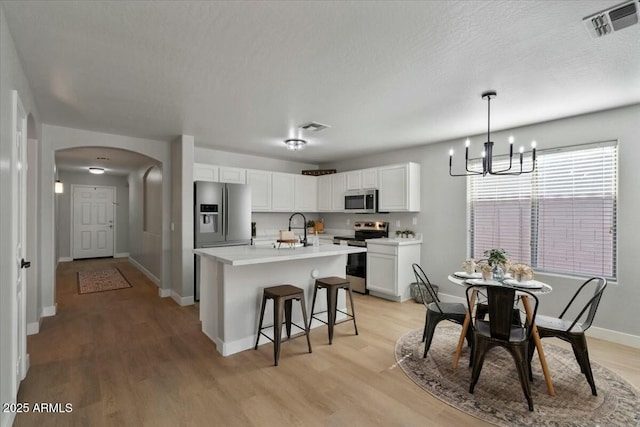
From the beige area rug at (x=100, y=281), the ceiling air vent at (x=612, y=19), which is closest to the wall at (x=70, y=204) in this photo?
the beige area rug at (x=100, y=281)

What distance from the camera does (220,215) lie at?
4957 millimetres

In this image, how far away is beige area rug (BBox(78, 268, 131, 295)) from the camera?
5.63 metres

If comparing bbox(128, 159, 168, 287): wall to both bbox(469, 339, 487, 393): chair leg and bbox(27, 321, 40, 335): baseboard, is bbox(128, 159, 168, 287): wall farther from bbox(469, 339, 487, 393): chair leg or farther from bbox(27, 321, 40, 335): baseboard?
bbox(469, 339, 487, 393): chair leg

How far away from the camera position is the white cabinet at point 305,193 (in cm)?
634

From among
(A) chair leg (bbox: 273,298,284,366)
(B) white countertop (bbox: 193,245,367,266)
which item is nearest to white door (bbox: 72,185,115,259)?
(B) white countertop (bbox: 193,245,367,266)

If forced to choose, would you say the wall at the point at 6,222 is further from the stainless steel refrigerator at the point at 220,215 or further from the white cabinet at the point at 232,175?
the white cabinet at the point at 232,175

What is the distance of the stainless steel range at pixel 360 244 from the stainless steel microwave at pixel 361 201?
0.35m

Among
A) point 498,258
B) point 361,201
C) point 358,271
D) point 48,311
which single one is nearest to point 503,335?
point 498,258

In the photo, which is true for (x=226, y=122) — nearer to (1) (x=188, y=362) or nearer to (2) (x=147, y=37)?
(2) (x=147, y=37)

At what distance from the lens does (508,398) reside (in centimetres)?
235

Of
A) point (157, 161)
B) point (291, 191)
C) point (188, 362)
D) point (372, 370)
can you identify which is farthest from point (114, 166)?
point (372, 370)

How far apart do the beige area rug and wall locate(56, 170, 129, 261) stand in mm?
2180

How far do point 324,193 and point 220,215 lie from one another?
7.49ft

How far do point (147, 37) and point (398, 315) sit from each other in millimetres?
3935
